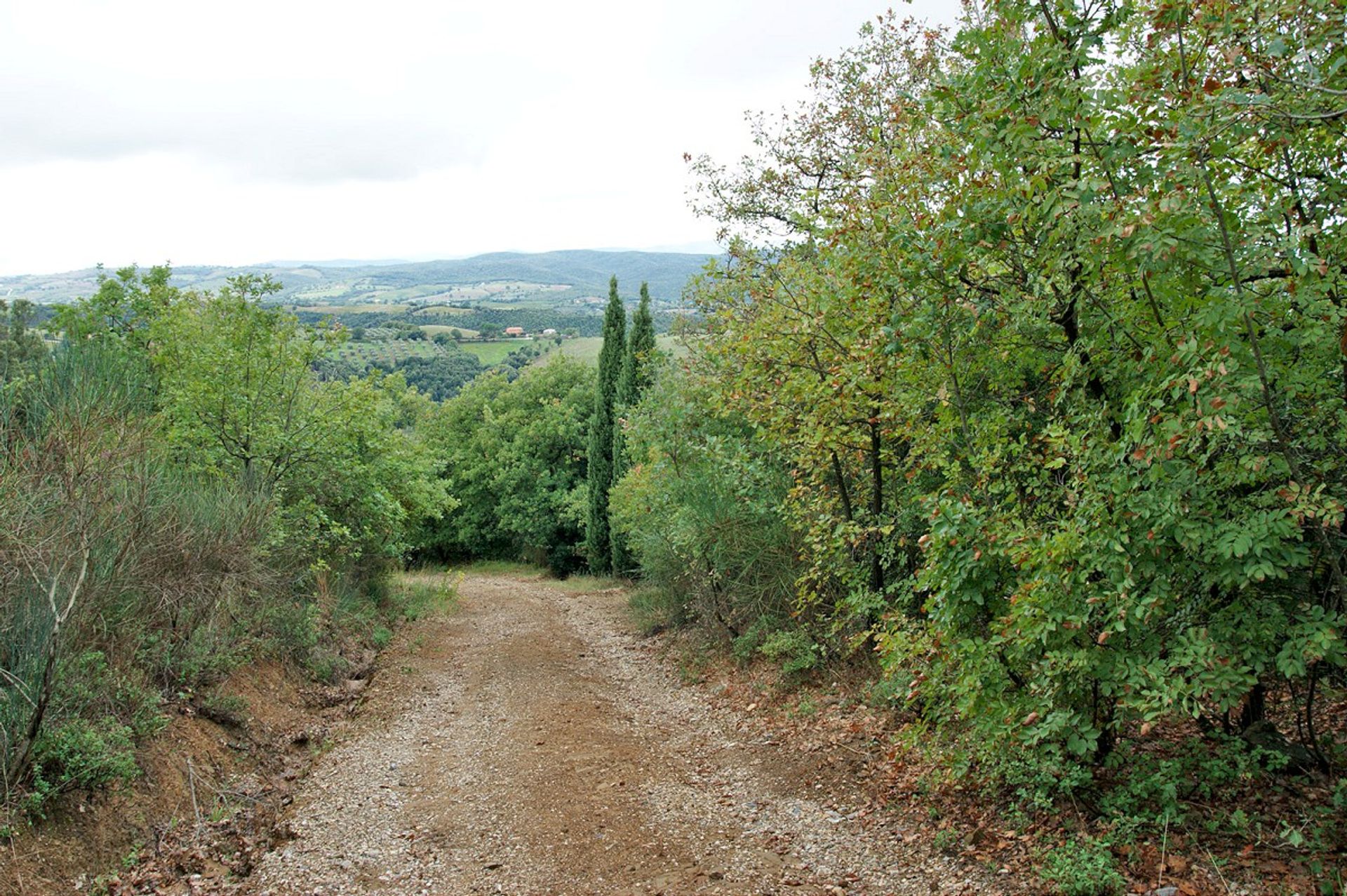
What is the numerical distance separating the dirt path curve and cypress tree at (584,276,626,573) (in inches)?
671

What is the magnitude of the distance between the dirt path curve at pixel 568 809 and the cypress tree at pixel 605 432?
17034 mm

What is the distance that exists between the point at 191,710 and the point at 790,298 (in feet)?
22.9

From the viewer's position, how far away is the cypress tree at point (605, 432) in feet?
93.7

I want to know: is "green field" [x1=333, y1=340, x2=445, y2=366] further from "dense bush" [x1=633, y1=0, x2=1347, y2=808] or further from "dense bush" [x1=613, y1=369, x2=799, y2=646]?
"dense bush" [x1=633, y1=0, x2=1347, y2=808]

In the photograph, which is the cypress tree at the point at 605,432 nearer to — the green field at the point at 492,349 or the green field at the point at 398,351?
the green field at the point at 398,351

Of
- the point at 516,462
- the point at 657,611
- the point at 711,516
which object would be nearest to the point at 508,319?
the point at 516,462

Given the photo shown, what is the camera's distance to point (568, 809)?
6.88 meters

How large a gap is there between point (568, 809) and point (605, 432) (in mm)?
22208

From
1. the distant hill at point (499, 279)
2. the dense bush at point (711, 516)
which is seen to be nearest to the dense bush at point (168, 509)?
the dense bush at point (711, 516)

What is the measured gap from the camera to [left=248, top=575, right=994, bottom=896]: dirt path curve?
5621 millimetres

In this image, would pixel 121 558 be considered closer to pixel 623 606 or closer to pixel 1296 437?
pixel 1296 437

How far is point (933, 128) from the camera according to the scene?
6.55 meters

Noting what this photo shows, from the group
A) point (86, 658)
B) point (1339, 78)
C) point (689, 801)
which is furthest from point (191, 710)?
point (1339, 78)

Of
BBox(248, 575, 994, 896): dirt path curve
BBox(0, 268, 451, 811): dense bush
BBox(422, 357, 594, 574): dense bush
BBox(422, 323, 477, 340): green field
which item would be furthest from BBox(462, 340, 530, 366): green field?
BBox(248, 575, 994, 896): dirt path curve
